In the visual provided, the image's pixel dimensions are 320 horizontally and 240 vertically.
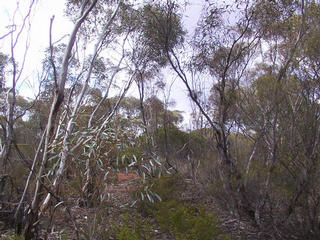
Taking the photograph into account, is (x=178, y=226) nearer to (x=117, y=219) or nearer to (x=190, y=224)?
(x=190, y=224)

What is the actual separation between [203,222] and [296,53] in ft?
8.71

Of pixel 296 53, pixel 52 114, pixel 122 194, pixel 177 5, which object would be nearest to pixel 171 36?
pixel 177 5

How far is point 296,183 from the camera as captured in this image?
3.86 meters

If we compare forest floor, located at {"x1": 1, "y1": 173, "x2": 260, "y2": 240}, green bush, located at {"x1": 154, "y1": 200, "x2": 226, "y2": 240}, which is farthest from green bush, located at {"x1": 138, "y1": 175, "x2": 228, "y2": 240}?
forest floor, located at {"x1": 1, "y1": 173, "x2": 260, "y2": 240}

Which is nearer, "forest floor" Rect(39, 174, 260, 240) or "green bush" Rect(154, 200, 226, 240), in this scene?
"forest floor" Rect(39, 174, 260, 240)

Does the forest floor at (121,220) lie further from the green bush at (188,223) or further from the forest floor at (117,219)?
the green bush at (188,223)

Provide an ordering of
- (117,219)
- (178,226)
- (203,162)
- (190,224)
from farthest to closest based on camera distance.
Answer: (203,162)
(117,219)
(178,226)
(190,224)

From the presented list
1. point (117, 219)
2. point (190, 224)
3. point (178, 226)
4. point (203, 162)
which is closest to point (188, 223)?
point (190, 224)

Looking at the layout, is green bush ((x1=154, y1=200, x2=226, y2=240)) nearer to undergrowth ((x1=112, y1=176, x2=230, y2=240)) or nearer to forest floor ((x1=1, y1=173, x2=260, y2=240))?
undergrowth ((x1=112, y1=176, x2=230, y2=240))

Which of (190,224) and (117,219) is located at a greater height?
(190,224)

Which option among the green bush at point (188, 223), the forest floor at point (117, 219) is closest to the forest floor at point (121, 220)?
the forest floor at point (117, 219)

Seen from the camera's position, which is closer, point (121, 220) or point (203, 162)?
point (121, 220)

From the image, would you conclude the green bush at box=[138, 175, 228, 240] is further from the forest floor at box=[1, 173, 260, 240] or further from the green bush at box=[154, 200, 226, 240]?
the forest floor at box=[1, 173, 260, 240]

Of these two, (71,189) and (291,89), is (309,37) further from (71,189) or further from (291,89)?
(71,189)
